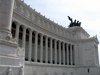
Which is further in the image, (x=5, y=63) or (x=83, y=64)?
(x=83, y=64)

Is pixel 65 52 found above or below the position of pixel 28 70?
above

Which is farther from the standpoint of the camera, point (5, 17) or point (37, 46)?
point (37, 46)

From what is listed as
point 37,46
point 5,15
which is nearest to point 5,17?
point 5,15

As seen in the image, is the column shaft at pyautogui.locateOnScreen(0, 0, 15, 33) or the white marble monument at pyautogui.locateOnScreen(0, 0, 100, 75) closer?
the white marble monument at pyautogui.locateOnScreen(0, 0, 100, 75)

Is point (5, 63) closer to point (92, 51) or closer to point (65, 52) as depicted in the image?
point (65, 52)

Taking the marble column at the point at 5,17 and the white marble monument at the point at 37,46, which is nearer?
the white marble monument at the point at 37,46

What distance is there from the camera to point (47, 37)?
56781 mm

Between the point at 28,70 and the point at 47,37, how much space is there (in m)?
18.4

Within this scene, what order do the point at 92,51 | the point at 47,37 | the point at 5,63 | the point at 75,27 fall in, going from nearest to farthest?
the point at 5,63, the point at 47,37, the point at 92,51, the point at 75,27

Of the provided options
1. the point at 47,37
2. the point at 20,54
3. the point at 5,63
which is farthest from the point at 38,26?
the point at 5,63

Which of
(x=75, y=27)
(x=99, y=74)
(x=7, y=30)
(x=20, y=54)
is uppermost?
(x=75, y=27)

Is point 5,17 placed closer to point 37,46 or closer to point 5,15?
point 5,15

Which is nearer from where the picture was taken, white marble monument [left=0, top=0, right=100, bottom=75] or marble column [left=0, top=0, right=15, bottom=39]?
white marble monument [left=0, top=0, right=100, bottom=75]

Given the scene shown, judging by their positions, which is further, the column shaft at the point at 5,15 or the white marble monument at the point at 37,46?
the column shaft at the point at 5,15
